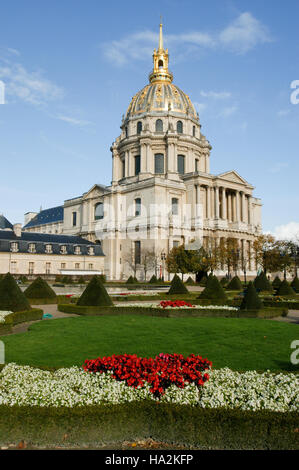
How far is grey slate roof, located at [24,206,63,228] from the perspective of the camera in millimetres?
102950

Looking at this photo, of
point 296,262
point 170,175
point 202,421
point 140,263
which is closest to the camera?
point 202,421

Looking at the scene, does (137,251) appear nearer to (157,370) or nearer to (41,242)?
(41,242)

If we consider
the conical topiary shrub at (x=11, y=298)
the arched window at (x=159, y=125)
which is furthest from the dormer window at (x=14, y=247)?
the arched window at (x=159, y=125)

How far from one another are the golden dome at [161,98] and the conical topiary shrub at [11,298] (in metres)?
63.7

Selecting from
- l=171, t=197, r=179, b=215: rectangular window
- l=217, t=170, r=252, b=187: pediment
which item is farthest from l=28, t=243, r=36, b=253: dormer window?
l=217, t=170, r=252, b=187: pediment

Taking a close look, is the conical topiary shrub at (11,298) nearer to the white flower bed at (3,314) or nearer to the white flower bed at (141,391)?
the white flower bed at (3,314)

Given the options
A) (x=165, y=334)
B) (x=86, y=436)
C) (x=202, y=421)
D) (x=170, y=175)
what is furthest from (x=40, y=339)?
(x=170, y=175)

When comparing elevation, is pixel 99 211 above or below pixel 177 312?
above

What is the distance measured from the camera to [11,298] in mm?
18094

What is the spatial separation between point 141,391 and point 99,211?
70462 mm

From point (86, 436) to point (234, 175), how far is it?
69.4 metres

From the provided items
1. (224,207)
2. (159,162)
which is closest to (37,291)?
(224,207)

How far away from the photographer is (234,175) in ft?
235
